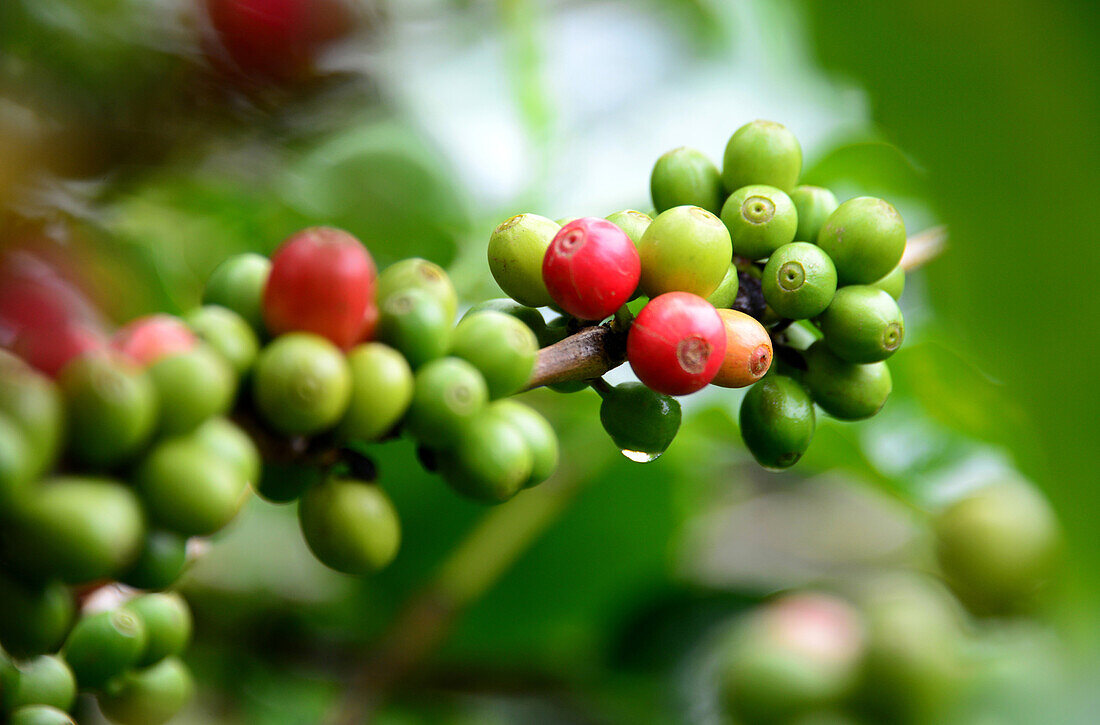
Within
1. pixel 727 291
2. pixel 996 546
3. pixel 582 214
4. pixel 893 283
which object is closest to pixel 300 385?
pixel 727 291

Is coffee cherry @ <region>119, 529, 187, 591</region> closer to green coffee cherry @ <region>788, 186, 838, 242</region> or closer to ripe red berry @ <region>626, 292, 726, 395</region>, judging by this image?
ripe red berry @ <region>626, 292, 726, 395</region>

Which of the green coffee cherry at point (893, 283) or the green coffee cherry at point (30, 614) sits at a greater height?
the green coffee cherry at point (893, 283)

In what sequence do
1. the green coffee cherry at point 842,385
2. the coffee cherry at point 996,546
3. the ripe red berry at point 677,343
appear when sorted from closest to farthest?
the ripe red berry at point 677,343
the green coffee cherry at point 842,385
the coffee cherry at point 996,546

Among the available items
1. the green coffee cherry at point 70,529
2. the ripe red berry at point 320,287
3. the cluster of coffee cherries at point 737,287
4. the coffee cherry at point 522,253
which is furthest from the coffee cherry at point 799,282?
the green coffee cherry at point 70,529

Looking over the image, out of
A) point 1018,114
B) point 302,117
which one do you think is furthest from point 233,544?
point 1018,114

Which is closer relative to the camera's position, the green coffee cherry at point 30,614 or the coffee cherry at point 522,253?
the green coffee cherry at point 30,614

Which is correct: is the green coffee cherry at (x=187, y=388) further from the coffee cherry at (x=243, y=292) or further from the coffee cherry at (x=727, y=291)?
the coffee cherry at (x=727, y=291)

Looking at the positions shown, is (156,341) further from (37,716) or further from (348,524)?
(37,716)

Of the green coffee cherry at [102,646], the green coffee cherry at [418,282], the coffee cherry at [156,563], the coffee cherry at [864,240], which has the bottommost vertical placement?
the green coffee cherry at [102,646]
